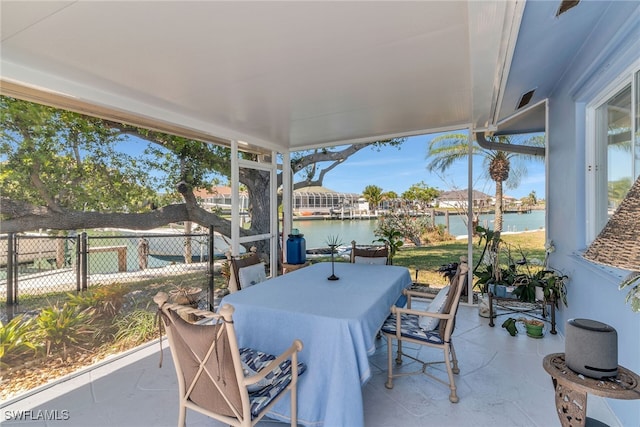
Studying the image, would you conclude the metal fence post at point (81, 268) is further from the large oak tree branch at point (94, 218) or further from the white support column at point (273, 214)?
the white support column at point (273, 214)

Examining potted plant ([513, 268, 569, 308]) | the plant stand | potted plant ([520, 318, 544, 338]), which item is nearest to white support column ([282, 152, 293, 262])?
the plant stand

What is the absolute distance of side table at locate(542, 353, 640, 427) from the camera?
44.2 inches

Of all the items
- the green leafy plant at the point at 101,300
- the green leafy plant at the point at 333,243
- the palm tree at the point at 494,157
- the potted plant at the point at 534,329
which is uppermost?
the palm tree at the point at 494,157

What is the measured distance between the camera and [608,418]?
1.91m

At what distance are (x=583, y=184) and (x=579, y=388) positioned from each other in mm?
2125

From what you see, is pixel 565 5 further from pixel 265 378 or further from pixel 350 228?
pixel 350 228

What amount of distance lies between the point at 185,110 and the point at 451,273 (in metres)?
3.98

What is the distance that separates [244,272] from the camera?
2.95 metres

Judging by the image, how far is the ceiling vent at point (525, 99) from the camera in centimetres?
305

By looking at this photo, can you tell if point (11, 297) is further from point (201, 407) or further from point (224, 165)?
point (224, 165)

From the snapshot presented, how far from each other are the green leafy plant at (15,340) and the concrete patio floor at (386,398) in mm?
682

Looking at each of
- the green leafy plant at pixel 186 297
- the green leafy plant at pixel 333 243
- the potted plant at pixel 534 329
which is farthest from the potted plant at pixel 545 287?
the green leafy plant at pixel 186 297

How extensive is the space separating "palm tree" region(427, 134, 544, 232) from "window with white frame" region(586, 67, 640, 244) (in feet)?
4.90

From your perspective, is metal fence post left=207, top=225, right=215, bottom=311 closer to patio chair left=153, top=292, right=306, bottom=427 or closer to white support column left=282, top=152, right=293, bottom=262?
white support column left=282, top=152, right=293, bottom=262
